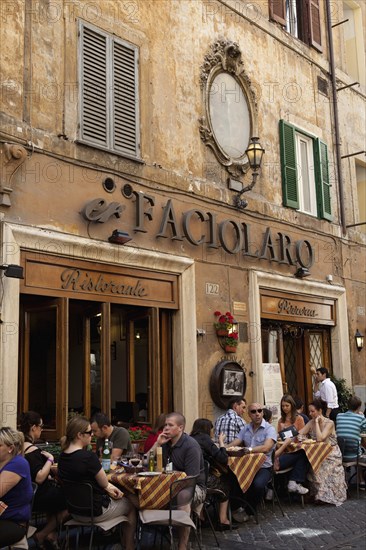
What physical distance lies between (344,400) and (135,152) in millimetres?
6497

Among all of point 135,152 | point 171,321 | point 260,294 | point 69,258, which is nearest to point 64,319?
point 69,258

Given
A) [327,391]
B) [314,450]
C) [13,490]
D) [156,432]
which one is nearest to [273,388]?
[327,391]

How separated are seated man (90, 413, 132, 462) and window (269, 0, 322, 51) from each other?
9.80 metres

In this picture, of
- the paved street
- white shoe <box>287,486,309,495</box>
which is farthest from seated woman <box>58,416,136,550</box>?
white shoe <box>287,486,309,495</box>

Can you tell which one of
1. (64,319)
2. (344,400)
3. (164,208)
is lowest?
(344,400)

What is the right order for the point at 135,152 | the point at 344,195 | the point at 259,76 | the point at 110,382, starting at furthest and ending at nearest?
the point at 344,195 → the point at 259,76 → the point at 135,152 → the point at 110,382

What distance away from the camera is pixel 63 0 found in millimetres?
9250

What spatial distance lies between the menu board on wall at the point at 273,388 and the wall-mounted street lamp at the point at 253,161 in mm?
2841

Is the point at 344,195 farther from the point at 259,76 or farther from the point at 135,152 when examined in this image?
the point at 135,152

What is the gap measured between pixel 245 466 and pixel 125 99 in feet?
18.2

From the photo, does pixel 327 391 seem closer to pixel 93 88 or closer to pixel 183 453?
pixel 183 453

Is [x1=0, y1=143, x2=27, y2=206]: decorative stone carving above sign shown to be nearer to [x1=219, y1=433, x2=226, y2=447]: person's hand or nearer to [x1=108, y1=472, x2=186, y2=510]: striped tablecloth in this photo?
[x1=108, y1=472, x2=186, y2=510]: striped tablecloth

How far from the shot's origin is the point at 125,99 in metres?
9.90

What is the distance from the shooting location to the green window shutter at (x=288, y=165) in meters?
12.7
